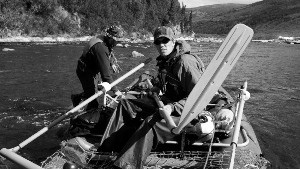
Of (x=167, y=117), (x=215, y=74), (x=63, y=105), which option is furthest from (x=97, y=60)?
(x=63, y=105)

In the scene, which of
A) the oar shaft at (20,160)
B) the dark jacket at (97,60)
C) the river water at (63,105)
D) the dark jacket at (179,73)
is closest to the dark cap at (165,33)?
the dark jacket at (179,73)

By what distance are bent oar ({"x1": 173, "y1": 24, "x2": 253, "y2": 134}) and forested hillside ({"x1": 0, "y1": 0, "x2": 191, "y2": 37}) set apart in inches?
1413

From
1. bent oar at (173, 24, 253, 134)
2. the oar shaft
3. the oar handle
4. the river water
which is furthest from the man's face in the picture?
the river water

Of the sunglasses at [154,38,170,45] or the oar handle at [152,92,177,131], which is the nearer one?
the oar handle at [152,92,177,131]

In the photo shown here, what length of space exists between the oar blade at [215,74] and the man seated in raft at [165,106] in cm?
19

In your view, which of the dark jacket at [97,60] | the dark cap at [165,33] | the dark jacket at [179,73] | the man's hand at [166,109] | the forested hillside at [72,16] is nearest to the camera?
the man's hand at [166,109]

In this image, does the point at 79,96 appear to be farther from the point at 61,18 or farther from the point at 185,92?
the point at 61,18

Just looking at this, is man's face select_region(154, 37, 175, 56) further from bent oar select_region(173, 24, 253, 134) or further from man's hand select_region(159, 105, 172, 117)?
man's hand select_region(159, 105, 172, 117)

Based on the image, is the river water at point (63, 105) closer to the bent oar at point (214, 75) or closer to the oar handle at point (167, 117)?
the bent oar at point (214, 75)

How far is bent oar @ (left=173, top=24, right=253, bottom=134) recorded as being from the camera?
16.4 feet

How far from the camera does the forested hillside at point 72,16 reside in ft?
200

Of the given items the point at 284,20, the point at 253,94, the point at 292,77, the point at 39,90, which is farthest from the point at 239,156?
the point at 284,20

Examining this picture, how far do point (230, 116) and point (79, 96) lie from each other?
4062 millimetres

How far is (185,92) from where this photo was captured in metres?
5.60
